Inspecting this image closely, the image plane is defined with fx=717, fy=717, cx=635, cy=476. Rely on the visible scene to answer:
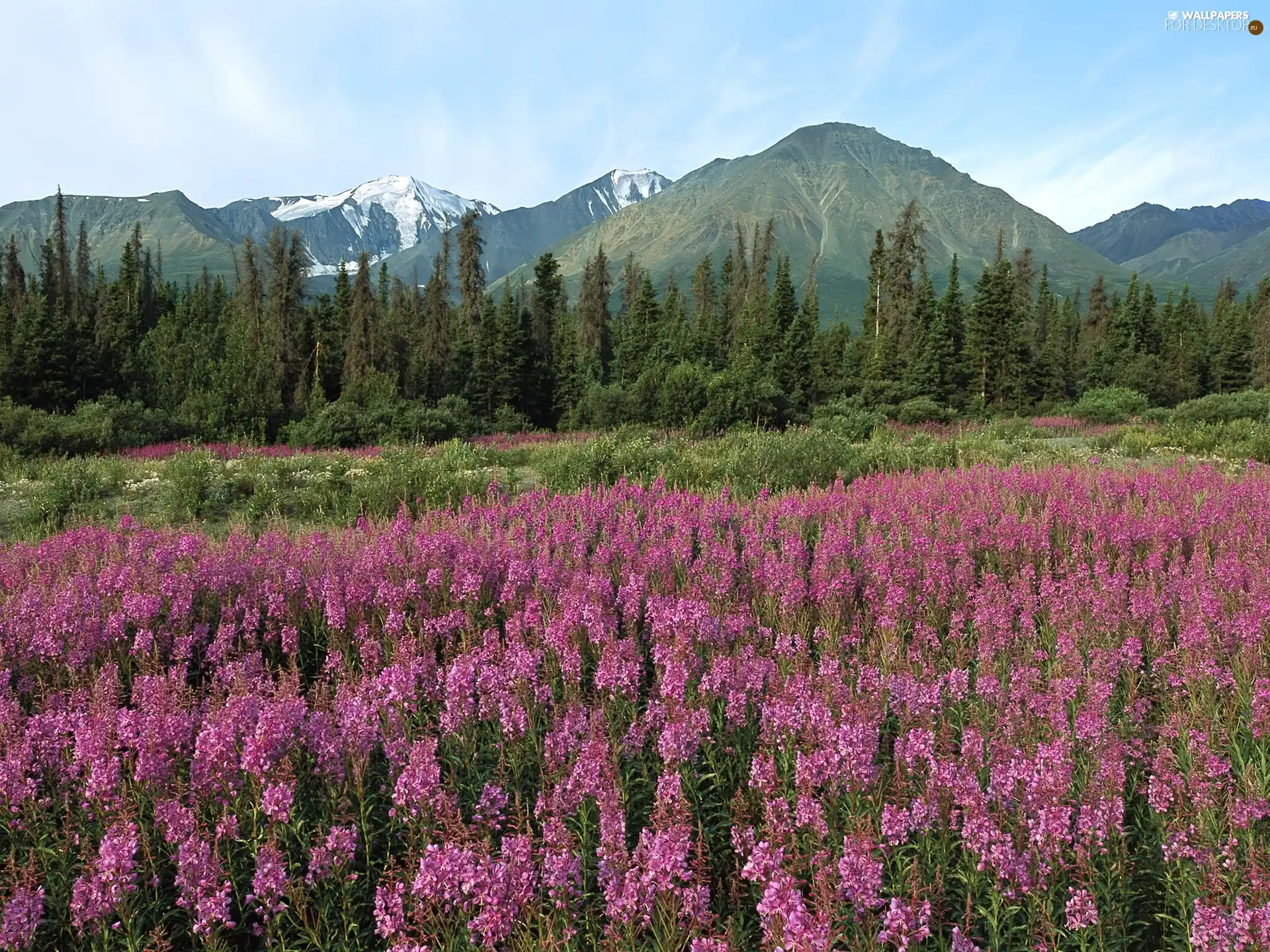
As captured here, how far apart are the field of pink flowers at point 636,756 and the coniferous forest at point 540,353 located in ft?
78.4

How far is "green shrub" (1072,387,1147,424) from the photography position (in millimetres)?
38156

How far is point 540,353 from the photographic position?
5091cm

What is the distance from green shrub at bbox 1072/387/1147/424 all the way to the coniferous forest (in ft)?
17.9

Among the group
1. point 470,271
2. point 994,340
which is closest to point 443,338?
point 470,271

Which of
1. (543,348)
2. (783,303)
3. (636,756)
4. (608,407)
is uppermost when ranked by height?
(783,303)

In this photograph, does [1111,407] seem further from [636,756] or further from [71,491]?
[71,491]

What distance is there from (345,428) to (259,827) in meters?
30.7

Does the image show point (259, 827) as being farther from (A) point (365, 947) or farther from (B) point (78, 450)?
(B) point (78, 450)

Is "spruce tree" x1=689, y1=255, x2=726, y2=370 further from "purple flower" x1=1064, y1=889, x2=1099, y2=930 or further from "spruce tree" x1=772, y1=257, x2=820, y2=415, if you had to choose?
"purple flower" x1=1064, y1=889, x2=1099, y2=930

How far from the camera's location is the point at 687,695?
13.2 ft

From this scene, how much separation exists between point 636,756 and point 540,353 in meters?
48.8

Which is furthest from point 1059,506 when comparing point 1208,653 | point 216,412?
point 216,412

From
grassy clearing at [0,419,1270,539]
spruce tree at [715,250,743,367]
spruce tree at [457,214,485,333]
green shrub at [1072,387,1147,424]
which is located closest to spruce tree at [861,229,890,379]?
spruce tree at [715,250,743,367]

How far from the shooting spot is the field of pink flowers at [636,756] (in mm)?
2445
